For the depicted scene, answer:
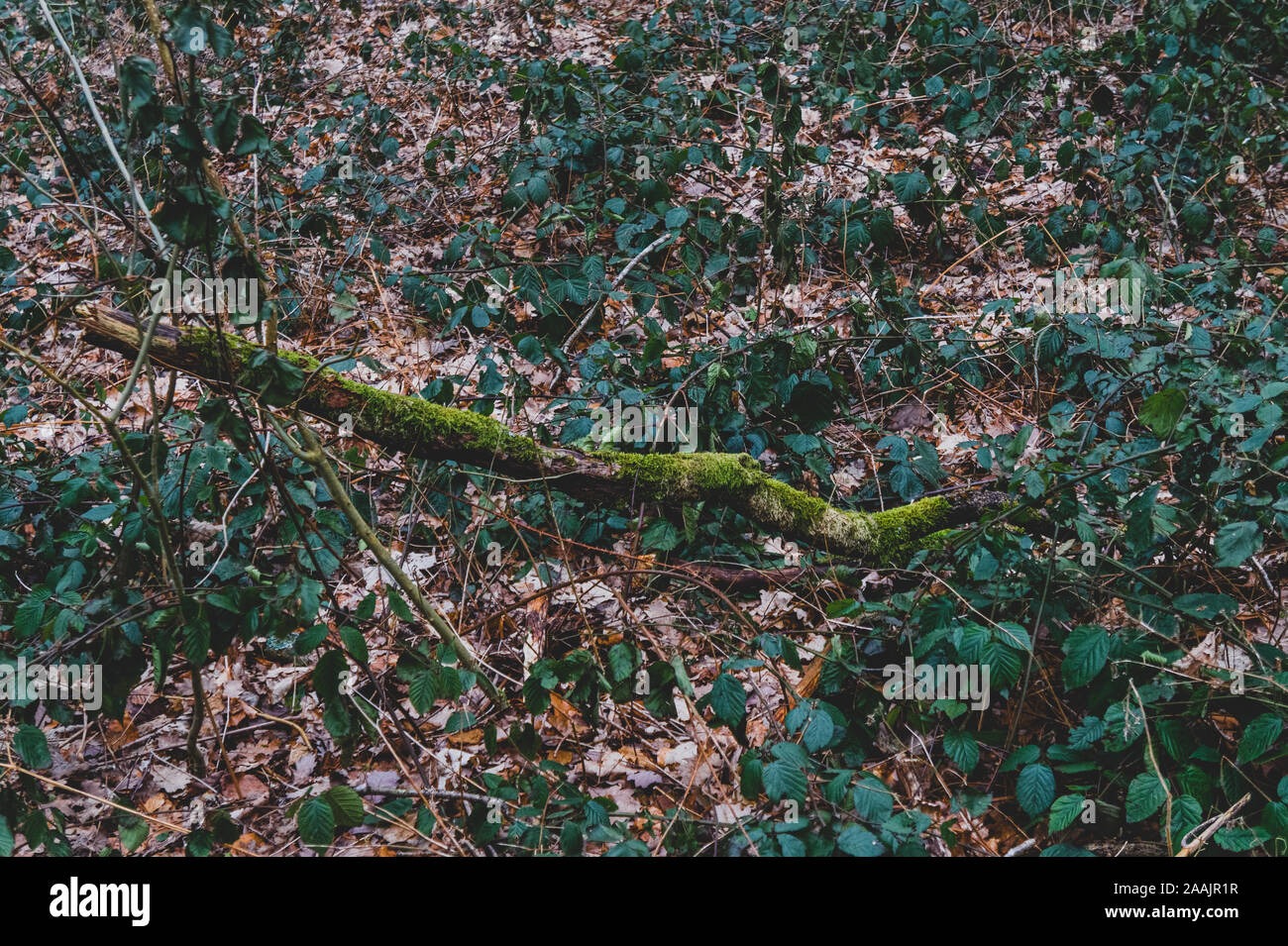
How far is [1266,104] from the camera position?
16.1ft

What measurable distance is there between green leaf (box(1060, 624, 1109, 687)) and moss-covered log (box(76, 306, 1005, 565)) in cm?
87

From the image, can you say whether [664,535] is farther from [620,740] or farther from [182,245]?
[182,245]

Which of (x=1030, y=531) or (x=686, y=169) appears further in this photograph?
(x=686, y=169)

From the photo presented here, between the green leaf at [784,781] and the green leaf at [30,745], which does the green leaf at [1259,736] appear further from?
the green leaf at [30,745]

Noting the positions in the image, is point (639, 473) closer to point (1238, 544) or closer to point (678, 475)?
point (678, 475)

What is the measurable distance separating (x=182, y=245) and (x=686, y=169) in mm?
3745

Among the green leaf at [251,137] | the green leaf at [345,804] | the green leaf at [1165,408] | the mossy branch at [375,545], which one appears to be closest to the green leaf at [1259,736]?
the green leaf at [1165,408]

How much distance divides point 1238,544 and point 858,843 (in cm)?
139

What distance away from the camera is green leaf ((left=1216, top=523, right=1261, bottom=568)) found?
7.80 feet

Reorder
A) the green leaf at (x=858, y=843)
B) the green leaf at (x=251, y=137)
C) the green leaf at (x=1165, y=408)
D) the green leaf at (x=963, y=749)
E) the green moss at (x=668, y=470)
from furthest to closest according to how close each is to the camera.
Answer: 1. the green moss at (x=668, y=470)
2. the green leaf at (x=963, y=749)
3. the green leaf at (x=1165, y=408)
4. the green leaf at (x=858, y=843)
5. the green leaf at (x=251, y=137)

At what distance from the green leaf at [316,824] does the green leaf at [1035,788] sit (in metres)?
2.00

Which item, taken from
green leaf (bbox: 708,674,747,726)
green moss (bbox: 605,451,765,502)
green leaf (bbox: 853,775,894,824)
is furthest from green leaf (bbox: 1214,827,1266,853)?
green moss (bbox: 605,451,765,502)

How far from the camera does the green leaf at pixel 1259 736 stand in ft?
7.71
